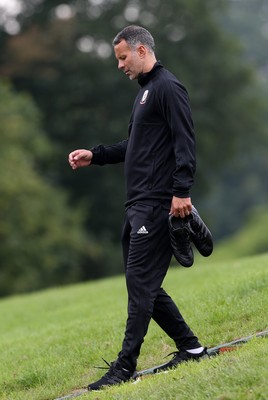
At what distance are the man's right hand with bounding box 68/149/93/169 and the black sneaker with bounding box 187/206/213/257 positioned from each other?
1.08m

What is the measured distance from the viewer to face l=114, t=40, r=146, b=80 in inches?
302

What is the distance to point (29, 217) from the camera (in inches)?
1570

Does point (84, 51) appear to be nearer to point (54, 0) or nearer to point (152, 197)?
point (54, 0)

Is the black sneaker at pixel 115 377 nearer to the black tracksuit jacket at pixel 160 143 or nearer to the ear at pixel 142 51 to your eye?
the black tracksuit jacket at pixel 160 143

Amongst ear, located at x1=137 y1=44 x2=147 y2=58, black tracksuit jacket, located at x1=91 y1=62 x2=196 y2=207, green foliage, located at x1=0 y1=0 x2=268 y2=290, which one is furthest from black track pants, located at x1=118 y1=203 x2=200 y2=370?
green foliage, located at x1=0 y1=0 x2=268 y2=290

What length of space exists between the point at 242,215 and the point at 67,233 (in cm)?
4490

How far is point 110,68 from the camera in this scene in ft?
168

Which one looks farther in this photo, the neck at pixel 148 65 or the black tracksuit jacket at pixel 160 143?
the neck at pixel 148 65

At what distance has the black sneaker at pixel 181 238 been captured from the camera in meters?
7.48

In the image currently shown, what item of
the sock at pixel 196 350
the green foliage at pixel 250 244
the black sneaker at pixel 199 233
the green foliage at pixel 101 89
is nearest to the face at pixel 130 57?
the black sneaker at pixel 199 233

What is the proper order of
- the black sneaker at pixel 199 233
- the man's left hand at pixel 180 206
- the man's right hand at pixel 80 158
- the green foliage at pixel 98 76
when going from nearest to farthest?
the man's left hand at pixel 180 206 → the black sneaker at pixel 199 233 → the man's right hand at pixel 80 158 → the green foliage at pixel 98 76

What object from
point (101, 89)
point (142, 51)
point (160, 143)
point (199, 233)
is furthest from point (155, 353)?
point (101, 89)

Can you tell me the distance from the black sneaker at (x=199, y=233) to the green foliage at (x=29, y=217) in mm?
30330

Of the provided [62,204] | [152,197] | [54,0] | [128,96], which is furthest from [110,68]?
[152,197]
